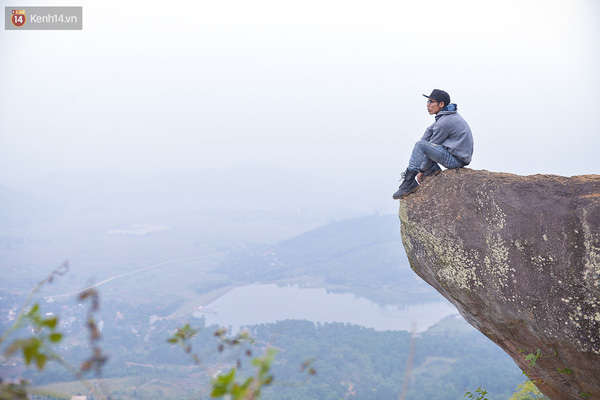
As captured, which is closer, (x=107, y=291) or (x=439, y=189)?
(x=439, y=189)

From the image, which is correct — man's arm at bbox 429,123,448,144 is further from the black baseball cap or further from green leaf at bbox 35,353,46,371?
green leaf at bbox 35,353,46,371

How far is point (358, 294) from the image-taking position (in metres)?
86.9

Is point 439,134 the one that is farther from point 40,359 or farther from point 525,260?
point 40,359

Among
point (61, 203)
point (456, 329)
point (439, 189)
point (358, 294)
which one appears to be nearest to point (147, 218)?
point (61, 203)

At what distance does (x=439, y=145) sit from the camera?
7.45 metres

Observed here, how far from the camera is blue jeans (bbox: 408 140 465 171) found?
289 inches

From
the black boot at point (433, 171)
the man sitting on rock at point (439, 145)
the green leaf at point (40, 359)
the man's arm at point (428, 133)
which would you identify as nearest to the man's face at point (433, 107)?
the man sitting on rock at point (439, 145)

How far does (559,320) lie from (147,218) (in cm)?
17021

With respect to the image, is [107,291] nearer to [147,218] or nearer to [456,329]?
[456,329]

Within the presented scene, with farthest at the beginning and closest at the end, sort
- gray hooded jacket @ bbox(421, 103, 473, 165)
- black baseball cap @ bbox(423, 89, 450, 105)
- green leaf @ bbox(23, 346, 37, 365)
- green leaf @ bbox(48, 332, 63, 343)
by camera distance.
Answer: black baseball cap @ bbox(423, 89, 450, 105)
gray hooded jacket @ bbox(421, 103, 473, 165)
green leaf @ bbox(48, 332, 63, 343)
green leaf @ bbox(23, 346, 37, 365)

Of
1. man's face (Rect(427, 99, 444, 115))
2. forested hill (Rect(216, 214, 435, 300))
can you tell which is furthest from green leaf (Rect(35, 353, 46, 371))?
forested hill (Rect(216, 214, 435, 300))

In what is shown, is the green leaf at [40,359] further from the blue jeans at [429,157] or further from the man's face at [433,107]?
the man's face at [433,107]

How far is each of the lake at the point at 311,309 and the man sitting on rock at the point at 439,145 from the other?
5762 cm

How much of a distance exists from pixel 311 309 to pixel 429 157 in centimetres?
7467
